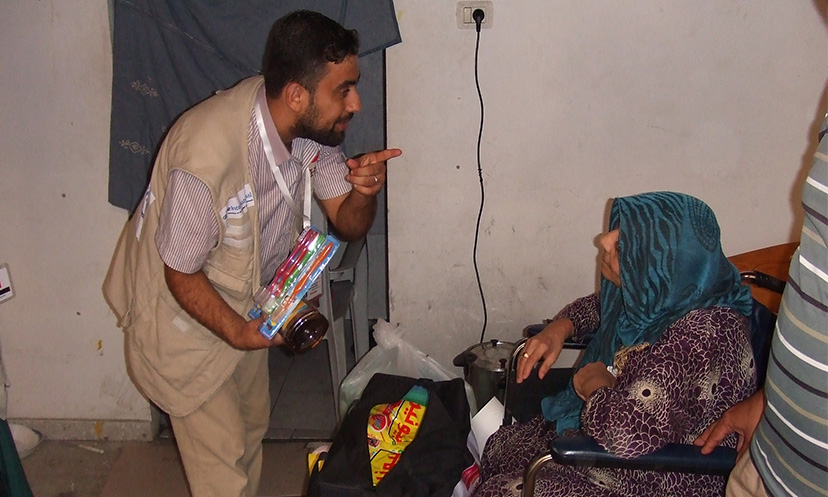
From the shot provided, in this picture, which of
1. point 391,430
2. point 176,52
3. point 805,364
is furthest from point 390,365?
point 805,364

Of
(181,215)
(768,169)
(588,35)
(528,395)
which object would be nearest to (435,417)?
(528,395)

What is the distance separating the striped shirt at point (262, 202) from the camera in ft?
5.07

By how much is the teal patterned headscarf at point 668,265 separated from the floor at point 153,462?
4.72 feet

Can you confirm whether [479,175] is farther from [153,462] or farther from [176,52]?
→ [153,462]

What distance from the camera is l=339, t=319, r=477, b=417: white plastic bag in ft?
7.47

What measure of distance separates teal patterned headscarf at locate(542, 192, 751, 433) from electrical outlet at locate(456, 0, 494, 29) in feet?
3.12

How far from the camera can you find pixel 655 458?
4.43ft

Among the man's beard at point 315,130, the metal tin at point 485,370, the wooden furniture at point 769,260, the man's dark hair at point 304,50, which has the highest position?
the man's dark hair at point 304,50

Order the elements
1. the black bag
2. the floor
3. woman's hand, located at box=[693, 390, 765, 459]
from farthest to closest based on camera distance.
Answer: the floor, the black bag, woman's hand, located at box=[693, 390, 765, 459]

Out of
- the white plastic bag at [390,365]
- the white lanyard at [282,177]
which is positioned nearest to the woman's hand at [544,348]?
the white plastic bag at [390,365]

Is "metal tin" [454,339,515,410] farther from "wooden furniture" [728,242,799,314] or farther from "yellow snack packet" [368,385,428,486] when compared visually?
"wooden furniture" [728,242,799,314]

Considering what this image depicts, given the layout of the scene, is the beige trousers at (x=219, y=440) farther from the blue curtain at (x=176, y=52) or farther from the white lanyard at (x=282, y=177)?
the blue curtain at (x=176, y=52)

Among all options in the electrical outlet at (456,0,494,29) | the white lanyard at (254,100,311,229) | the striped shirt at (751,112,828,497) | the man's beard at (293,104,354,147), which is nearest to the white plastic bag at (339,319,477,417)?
the white lanyard at (254,100,311,229)

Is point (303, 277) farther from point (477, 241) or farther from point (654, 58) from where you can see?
point (654, 58)
